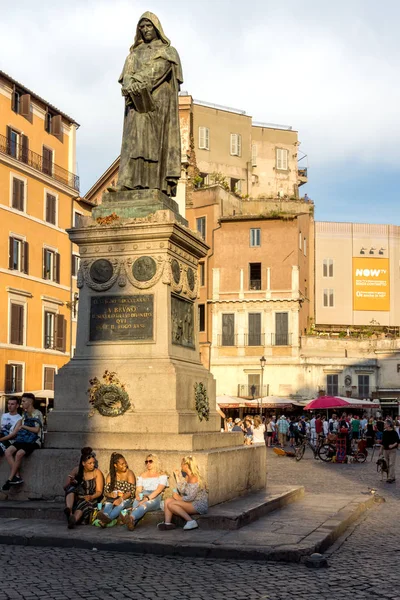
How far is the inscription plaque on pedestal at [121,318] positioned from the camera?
37.9 ft

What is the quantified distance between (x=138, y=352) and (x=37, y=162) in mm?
35179

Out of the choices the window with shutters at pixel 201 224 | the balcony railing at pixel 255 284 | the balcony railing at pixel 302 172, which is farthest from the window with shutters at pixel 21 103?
the balcony railing at pixel 302 172

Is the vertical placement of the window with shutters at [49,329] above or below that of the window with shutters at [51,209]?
below

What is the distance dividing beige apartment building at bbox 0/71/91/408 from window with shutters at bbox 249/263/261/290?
12.7m

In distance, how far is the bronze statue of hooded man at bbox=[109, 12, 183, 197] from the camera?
12617 mm

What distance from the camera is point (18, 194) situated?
42875 millimetres

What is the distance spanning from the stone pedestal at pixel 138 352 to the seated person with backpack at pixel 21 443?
0.76 ft

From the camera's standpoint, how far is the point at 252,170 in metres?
63.5

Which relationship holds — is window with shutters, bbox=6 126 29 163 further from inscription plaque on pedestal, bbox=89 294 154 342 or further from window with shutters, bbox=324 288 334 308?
inscription plaque on pedestal, bbox=89 294 154 342

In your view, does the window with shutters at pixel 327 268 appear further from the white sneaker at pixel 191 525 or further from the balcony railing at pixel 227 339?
the white sneaker at pixel 191 525

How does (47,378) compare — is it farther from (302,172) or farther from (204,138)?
(302,172)

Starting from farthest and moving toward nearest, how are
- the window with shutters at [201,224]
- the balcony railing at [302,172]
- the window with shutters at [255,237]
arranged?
the balcony railing at [302,172]
the window with shutters at [201,224]
the window with shutters at [255,237]

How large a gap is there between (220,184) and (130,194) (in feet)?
151

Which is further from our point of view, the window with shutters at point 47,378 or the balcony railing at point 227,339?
the balcony railing at point 227,339
